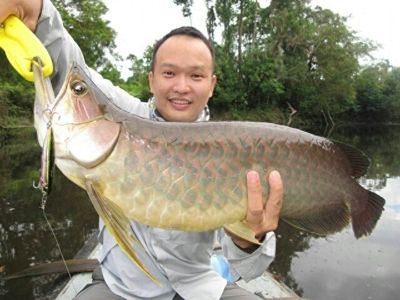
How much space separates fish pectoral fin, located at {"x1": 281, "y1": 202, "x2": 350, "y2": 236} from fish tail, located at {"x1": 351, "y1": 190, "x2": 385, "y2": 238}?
0.14ft

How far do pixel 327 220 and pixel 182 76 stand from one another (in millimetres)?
1230

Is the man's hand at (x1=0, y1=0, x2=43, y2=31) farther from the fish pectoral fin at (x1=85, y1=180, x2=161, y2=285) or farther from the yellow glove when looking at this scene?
the fish pectoral fin at (x1=85, y1=180, x2=161, y2=285)

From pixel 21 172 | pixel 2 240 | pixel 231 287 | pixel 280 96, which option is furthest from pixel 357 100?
pixel 231 287

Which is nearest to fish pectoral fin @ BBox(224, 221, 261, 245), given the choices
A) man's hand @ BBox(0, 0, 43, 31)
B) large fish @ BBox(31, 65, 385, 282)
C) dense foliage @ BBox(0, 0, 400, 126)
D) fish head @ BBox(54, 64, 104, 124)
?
large fish @ BBox(31, 65, 385, 282)

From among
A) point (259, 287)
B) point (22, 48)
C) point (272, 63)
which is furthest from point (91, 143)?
point (272, 63)

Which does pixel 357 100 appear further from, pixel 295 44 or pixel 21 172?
pixel 21 172

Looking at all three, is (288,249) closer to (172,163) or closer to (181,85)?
(181,85)

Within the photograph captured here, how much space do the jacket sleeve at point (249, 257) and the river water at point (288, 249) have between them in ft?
12.2

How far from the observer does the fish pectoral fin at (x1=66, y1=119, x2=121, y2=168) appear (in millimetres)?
1883

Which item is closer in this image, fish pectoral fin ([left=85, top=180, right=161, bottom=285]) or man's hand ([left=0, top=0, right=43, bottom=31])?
fish pectoral fin ([left=85, top=180, right=161, bottom=285])

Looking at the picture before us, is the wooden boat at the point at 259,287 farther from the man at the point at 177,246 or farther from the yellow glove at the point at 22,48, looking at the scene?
the yellow glove at the point at 22,48

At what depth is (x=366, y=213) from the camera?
7.88 feet

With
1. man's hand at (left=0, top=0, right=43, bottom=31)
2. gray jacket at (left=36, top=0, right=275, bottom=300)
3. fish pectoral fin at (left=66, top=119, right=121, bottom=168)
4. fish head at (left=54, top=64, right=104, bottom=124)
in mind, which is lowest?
gray jacket at (left=36, top=0, right=275, bottom=300)

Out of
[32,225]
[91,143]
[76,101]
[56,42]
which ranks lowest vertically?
[32,225]
